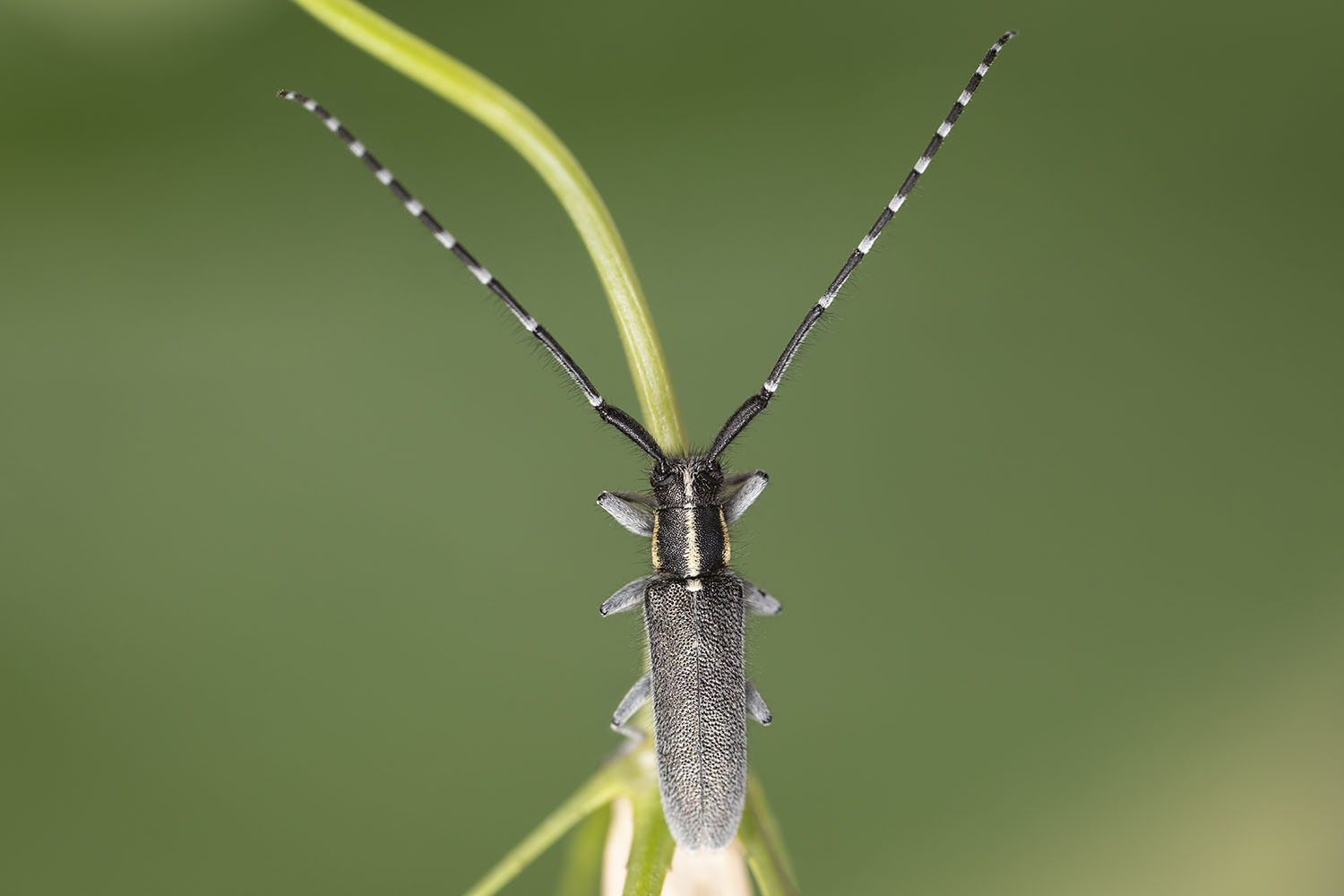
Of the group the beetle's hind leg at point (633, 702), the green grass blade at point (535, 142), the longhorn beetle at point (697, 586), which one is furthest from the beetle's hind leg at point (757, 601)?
the green grass blade at point (535, 142)

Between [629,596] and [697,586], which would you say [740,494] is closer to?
[697,586]

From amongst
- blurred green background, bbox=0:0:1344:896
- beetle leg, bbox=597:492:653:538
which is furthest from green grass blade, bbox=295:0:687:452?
blurred green background, bbox=0:0:1344:896

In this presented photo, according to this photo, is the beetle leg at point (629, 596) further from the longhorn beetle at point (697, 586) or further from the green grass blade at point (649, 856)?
the green grass blade at point (649, 856)

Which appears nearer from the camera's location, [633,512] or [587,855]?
[587,855]

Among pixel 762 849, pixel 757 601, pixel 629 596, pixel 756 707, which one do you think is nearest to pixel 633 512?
pixel 629 596

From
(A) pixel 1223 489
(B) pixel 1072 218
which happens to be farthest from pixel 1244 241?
(A) pixel 1223 489

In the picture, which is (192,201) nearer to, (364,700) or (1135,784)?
(364,700)
